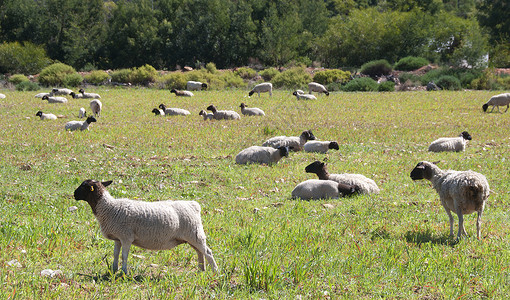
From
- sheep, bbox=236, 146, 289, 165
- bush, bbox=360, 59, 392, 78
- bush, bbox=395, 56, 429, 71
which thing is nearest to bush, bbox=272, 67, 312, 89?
bush, bbox=360, 59, 392, 78

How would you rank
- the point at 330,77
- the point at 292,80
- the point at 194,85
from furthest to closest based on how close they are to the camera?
the point at 330,77
the point at 292,80
the point at 194,85

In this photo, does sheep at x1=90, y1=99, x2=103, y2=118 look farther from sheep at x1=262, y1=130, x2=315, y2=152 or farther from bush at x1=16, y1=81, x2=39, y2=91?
bush at x1=16, y1=81, x2=39, y2=91

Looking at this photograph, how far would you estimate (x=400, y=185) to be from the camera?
413 inches

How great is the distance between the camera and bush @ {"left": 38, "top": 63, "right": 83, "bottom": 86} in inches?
1598

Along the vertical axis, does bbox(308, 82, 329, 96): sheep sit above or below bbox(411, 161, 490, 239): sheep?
below

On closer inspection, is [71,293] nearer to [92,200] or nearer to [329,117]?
[92,200]

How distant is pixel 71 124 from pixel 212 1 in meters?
52.9

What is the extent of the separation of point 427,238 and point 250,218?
259 cm

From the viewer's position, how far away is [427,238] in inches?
275

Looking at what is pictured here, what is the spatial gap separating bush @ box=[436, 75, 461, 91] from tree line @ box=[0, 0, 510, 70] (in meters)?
15.5

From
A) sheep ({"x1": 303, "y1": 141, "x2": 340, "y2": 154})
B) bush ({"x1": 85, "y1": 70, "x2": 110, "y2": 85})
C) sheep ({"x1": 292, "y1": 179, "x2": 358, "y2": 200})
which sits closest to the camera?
sheep ({"x1": 292, "y1": 179, "x2": 358, "y2": 200})

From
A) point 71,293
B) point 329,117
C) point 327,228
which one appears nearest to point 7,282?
point 71,293

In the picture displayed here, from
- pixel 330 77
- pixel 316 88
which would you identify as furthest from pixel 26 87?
pixel 330 77

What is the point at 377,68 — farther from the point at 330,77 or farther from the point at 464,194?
the point at 464,194
